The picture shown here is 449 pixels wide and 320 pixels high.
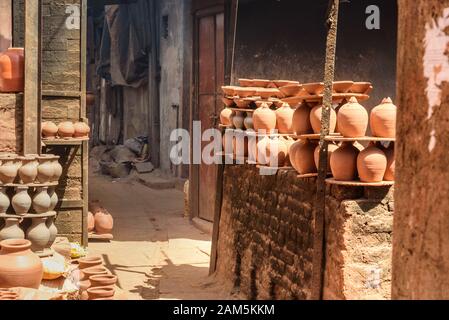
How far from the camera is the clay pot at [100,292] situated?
238 inches

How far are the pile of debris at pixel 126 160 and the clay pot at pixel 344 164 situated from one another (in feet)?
42.0

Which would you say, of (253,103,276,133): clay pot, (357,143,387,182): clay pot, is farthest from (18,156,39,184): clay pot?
(357,143,387,182): clay pot

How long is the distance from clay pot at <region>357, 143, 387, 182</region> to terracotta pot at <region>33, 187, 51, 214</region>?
3.70 meters

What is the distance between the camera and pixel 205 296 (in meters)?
6.63

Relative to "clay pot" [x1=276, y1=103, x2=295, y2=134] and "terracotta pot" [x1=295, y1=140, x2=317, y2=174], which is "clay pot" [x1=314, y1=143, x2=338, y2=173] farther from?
"clay pot" [x1=276, y1=103, x2=295, y2=134]

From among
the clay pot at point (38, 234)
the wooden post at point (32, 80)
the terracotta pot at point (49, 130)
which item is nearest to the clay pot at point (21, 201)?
the clay pot at point (38, 234)

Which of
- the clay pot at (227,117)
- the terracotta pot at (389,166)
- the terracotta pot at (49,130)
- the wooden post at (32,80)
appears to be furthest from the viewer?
the terracotta pot at (49,130)

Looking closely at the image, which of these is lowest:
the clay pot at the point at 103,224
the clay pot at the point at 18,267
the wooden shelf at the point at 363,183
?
the clay pot at the point at 103,224

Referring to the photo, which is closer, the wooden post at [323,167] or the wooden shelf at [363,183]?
the wooden shelf at [363,183]

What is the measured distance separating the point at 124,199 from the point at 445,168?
12.3 metres

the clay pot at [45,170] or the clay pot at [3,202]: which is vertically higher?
the clay pot at [45,170]

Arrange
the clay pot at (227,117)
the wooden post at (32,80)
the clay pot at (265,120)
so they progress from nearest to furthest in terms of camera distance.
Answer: the clay pot at (265,120) → the wooden post at (32,80) → the clay pot at (227,117)

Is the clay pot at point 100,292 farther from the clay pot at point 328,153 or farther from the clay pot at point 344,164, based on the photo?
the clay pot at point 344,164

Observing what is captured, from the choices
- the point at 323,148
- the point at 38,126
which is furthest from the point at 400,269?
the point at 38,126
